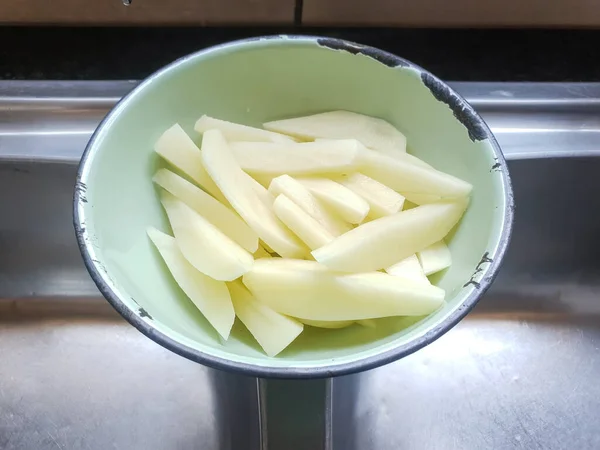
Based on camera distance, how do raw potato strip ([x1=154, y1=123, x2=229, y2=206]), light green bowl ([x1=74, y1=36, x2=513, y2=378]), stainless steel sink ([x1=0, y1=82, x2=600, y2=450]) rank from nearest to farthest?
light green bowl ([x1=74, y1=36, x2=513, y2=378]) < raw potato strip ([x1=154, y1=123, x2=229, y2=206]) < stainless steel sink ([x1=0, y1=82, x2=600, y2=450])

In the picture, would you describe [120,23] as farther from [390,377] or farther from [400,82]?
[390,377]

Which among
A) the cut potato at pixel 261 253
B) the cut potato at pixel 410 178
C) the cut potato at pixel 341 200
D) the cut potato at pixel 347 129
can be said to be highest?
the cut potato at pixel 347 129

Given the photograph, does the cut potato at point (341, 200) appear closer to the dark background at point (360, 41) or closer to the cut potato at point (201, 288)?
the cut potato at point (201, 288)

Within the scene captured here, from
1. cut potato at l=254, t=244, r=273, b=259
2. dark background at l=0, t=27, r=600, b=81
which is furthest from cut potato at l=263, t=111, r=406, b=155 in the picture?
dark background at l=0, t=27, r=600, b=81

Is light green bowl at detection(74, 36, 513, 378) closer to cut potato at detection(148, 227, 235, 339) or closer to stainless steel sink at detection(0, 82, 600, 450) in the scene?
cut potato at detection(148, 227, 235, 339)

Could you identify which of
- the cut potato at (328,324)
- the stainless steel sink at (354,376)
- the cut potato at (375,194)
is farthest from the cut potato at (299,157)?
the stainless steel sink at (354,376)
